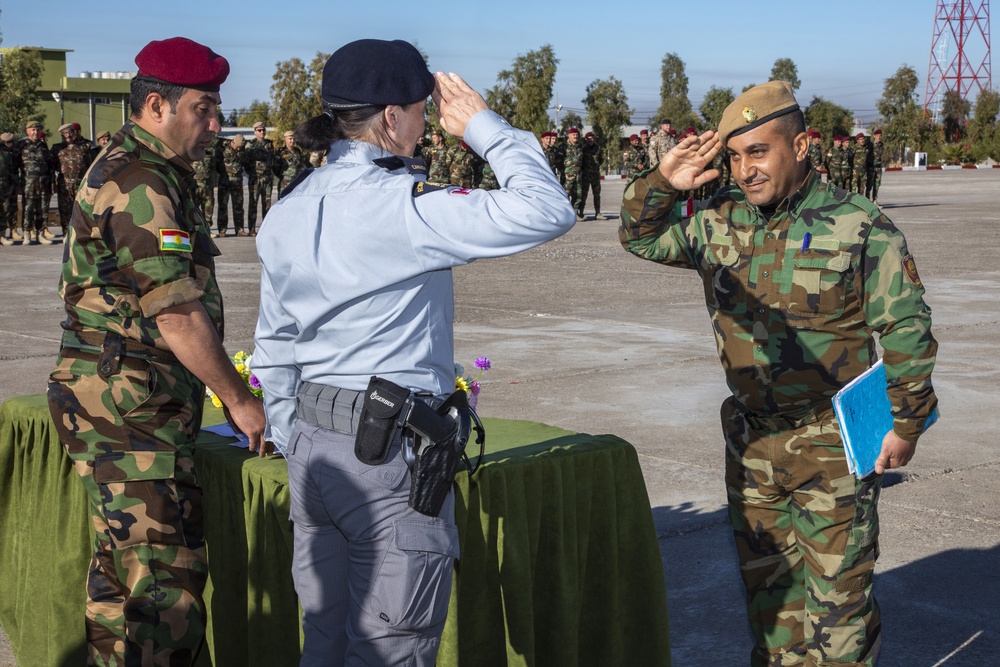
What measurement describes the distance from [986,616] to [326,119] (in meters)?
3.16

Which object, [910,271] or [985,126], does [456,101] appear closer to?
[910,271]

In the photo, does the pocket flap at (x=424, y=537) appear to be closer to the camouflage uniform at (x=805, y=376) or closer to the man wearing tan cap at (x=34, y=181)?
the camouflage uniform at (x=805, y=376)

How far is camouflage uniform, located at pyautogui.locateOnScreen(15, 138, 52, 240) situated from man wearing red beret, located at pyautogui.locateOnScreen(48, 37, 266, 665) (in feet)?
58.9

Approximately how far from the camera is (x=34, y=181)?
19.8m

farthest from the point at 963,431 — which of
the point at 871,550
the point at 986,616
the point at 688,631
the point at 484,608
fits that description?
the point at 484,608

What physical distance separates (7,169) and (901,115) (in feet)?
267

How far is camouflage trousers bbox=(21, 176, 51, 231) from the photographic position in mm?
19891

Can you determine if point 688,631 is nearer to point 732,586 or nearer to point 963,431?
point 732,586

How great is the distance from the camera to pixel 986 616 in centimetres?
429


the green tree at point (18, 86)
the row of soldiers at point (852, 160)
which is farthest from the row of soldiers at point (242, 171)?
the green tree at point (18, 86)

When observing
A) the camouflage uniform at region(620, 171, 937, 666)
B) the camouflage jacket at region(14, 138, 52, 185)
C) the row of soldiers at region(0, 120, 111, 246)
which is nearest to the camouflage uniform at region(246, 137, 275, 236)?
the row of soldiers at region(0, 120, 111, 246)

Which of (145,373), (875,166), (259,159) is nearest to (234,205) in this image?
(259,159)

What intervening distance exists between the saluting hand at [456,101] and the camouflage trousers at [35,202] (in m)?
19.0

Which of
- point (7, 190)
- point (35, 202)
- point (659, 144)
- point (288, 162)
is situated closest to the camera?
point (7, 190)
